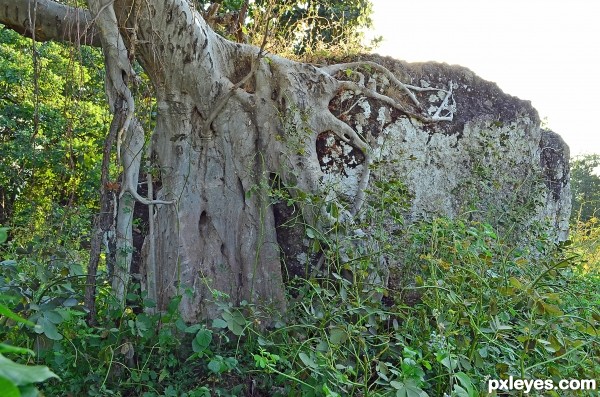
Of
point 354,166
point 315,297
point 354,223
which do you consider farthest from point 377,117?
point 315,297

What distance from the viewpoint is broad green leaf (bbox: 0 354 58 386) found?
521mm

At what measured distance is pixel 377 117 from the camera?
182 inches

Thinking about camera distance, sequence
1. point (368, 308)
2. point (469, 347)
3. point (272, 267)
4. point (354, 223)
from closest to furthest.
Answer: point (469, 347)
point (368, 308)
point (354, 223)
point (272, 267)

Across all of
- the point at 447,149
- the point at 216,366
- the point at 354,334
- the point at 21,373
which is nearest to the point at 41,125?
the point at 447,149

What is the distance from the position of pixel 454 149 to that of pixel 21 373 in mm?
4618

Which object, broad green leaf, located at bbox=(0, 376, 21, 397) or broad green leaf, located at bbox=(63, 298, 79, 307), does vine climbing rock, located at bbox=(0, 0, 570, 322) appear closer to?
broad green leaf, located at bbox=(63, 298, 79, 307)

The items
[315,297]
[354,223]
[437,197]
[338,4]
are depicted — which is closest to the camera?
[315,297]

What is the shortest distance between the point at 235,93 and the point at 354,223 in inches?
50.4

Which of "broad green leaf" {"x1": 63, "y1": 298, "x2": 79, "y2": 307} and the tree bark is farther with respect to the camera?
the tree bark

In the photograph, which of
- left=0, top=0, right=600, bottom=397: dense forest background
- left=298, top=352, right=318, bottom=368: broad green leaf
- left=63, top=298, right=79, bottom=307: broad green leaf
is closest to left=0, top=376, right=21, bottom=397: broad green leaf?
left=0, top=0, right=600, bottom=397: dense forest background

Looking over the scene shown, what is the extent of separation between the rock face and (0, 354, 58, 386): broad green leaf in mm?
3643

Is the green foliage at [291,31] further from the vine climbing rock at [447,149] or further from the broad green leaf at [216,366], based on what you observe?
the broad green leaf at [216,366]

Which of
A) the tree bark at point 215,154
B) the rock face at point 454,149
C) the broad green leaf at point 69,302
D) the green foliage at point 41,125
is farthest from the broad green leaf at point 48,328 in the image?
the green foliage at point 41,125

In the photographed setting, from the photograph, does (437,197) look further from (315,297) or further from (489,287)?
(489,287)
